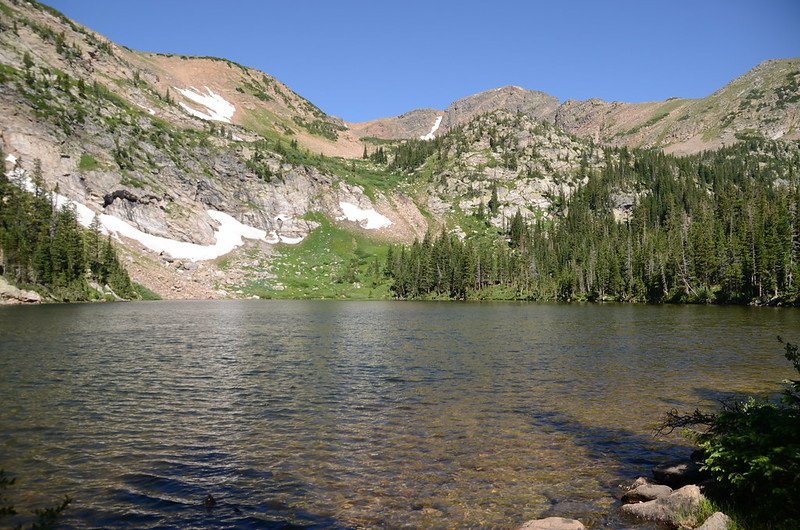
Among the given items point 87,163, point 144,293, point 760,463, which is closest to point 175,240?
point 87,163

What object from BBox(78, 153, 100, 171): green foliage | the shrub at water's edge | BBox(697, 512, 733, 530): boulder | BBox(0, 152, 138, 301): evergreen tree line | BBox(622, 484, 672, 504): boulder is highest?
BBox(78, 153, 100, 171): green foliage

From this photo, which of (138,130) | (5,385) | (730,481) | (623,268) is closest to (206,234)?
(138,130)

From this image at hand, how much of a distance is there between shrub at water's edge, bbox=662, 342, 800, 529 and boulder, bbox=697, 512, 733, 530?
30 centimetres

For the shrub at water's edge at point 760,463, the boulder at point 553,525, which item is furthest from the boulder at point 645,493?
the boulder at point 553,525

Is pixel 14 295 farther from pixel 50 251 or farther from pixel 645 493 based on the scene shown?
pixel 645 493

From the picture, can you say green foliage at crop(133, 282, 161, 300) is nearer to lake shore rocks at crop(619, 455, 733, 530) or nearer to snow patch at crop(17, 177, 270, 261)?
snow patch at crop(17, 177, 270, 261)

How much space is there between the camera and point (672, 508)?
40.1 feet

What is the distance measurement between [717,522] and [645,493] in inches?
115

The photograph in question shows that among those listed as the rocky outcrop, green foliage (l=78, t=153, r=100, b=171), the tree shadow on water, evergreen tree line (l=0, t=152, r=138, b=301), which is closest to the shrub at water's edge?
the tree shadow on water

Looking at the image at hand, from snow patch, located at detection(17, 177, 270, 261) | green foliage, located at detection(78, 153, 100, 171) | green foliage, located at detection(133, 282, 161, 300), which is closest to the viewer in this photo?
green foliage, located at detection(133, 282, 161, 300)

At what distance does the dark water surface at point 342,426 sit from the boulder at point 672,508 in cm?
81

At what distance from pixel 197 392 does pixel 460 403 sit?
14396mm

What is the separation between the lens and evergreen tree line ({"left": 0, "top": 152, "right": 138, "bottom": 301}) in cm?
10531

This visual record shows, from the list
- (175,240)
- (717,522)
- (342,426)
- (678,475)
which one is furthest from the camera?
(175,240)
